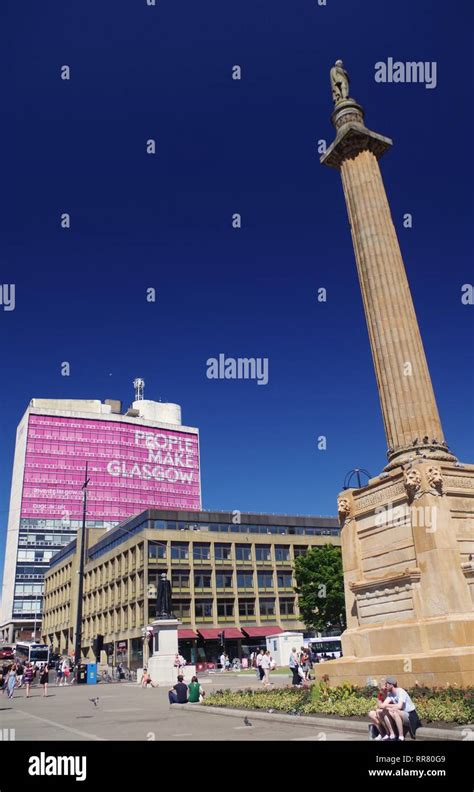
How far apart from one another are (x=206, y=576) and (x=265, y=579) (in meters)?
8.22

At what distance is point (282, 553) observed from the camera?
80875mm

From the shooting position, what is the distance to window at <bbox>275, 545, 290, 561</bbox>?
80438 mm

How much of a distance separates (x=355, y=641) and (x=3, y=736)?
9062 millimetres

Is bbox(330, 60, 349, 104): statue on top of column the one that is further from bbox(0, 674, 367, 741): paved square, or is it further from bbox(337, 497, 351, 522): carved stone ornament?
bbox(0, 674, 367, 741): paved square

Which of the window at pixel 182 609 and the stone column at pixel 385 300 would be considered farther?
the window at pixel 182 609

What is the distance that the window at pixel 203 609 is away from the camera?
73.2 m

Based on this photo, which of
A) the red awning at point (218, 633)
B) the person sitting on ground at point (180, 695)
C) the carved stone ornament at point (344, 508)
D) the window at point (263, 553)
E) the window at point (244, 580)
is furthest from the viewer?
the window at point (263, 553)

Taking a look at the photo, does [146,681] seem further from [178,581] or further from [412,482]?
[178,581]

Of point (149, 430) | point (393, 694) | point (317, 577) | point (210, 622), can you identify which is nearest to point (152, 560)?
point (210, 622)

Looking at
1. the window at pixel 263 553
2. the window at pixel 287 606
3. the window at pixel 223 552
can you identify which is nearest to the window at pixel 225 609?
the window at pixel 223 552

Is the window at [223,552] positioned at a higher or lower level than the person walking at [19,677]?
higher

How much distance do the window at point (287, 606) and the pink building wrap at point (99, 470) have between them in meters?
62.8

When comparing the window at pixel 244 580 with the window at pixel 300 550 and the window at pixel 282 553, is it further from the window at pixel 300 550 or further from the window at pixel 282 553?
the window at pixel 300 550

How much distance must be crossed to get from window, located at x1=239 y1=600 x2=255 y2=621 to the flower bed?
60.1 meters
